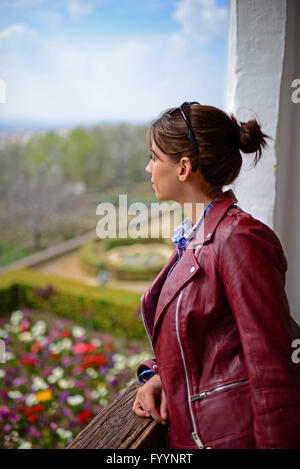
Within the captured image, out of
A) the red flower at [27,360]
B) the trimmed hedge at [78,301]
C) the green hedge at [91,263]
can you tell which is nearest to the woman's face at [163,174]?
the red flower at [27,360]

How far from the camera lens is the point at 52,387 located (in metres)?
2.91

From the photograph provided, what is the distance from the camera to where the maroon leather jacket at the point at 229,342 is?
2.35ft

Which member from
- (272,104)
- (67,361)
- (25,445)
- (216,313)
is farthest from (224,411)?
(67,361)

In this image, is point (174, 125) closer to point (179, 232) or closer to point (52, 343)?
point (179, 232)

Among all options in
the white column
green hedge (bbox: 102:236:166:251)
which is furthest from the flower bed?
green hedge (bbox: 102:236:166:251)

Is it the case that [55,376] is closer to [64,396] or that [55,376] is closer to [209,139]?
[64,396]

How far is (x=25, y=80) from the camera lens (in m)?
10.1

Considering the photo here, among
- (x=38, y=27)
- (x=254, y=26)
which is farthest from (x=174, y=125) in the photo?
(x=38, y=27)

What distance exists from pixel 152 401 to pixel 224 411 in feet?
0.68

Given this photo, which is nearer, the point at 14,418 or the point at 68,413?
the point at 14,418

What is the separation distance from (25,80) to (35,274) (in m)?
6.87

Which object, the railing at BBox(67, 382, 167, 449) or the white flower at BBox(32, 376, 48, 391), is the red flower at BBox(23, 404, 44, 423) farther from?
the railing at BBox(67, 382, 167, 449)

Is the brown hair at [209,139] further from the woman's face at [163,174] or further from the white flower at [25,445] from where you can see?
the white flower at [25,445]

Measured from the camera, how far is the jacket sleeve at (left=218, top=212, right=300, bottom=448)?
0.70m
